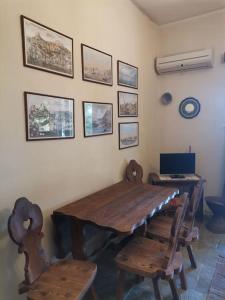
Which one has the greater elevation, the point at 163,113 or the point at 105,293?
the point at 163,113

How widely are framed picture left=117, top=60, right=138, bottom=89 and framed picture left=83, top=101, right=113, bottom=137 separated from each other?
1.38 ft

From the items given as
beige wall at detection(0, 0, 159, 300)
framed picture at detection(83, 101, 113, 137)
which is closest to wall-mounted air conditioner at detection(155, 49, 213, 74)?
beige wall at detection(0, 0, 159, 300)

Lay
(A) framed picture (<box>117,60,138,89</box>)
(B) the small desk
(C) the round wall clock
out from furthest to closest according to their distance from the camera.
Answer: (C) the round wall clock
(B) the small desk
(A) framed picture (<box>117,60,138,89</box>)

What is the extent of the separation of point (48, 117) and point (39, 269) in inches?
44.6

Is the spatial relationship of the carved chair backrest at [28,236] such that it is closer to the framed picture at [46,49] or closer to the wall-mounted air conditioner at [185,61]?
the framed picture at [46,49]

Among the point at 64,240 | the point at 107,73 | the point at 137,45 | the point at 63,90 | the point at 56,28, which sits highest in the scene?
the point at 137,45

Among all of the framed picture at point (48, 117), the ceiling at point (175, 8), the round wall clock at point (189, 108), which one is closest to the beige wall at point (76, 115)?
the framed picture at point (48, 117)

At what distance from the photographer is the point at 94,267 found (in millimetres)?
1612

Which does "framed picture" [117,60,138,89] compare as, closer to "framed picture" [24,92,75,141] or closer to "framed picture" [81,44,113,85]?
"framed picture" [81,44,113,85]

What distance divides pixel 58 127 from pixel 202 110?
96.4 inches

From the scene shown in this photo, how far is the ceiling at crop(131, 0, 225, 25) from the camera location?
3047mm

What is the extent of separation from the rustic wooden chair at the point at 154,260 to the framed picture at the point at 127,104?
5.09 feet

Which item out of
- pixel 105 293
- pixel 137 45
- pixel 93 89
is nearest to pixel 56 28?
pixel 93 89

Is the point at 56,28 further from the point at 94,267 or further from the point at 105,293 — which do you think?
the point at 105,293
